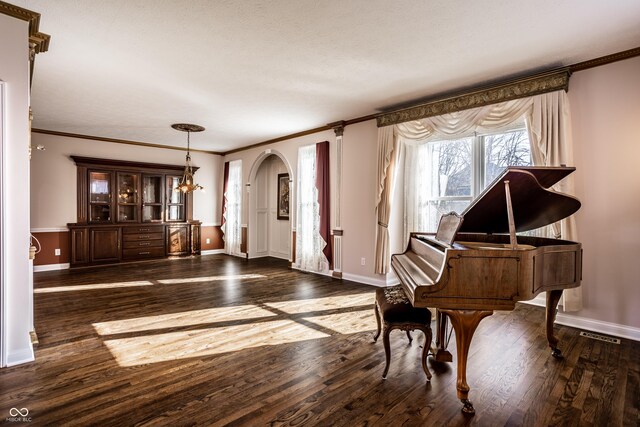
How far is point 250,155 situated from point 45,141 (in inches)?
155

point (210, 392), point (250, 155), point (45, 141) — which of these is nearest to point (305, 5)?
point (210, 392)

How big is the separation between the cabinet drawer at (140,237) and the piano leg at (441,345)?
6604mm

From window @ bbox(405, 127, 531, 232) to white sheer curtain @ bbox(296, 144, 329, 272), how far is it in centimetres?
188

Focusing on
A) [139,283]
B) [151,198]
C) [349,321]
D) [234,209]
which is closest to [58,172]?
[151,198]

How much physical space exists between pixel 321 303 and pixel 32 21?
12.7ft

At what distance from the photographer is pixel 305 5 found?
2438mm

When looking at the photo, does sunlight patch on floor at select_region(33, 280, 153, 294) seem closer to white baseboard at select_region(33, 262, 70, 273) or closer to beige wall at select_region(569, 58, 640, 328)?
white baseboard at select_region(33, 262, 70, 273)

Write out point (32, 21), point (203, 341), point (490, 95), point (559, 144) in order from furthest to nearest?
1. point (490, 95)
2. point (559, 144)
3. point (203, 341)
4. point (32, 21)

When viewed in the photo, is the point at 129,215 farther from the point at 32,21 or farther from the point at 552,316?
the point at 552,316

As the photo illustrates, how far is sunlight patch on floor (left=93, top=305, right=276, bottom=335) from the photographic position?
3260mm

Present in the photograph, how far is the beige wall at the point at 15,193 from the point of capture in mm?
2441

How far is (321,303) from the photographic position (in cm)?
419

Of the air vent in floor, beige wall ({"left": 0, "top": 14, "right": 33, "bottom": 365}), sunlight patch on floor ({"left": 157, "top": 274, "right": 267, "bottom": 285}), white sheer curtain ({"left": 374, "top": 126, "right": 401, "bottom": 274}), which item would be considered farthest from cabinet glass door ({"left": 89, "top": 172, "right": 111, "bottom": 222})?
the air vent in floor

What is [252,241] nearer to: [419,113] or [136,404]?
[419,113]
